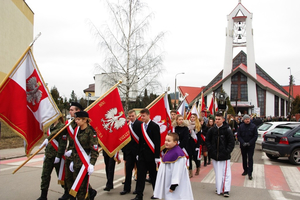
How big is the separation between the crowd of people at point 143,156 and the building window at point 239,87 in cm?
5126

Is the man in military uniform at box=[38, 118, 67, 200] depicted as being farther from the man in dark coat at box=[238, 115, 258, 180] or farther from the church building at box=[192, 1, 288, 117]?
the church building at box=[192, 1, 288, 117]

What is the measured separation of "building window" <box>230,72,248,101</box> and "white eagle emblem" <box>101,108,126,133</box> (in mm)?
53680

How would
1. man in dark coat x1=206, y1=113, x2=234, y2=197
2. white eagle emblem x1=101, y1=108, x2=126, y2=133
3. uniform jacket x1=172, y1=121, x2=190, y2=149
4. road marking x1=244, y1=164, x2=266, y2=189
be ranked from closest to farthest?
white eagle emblem x1=101, y1=108, x2=126, y2=133 → man in dark coat x1=206, y1=113, x2=234, y2=197 → uniform jacket x1=172, y1=121, x2=190, y2=149 → road marking x1=244, y1=164, x2=266, y2=189

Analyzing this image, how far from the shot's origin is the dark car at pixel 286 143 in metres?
10.8

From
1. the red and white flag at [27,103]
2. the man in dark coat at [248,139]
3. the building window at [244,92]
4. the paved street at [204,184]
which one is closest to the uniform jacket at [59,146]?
the red and white flag at [27,103]

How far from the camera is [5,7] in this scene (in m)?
25.8

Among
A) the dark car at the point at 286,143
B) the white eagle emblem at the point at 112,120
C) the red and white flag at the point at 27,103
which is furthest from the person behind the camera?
the dark car at the point at 286,143

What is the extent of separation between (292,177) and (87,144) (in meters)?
6.68

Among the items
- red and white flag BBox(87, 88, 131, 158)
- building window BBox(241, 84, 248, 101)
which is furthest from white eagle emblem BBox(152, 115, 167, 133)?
building window BBox(241, 84, 248, 101)

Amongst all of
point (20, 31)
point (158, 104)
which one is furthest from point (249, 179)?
point (20, 31)

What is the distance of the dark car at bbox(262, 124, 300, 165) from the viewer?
35.6ft

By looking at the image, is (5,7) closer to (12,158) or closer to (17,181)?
(12,158)

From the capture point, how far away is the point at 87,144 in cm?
502

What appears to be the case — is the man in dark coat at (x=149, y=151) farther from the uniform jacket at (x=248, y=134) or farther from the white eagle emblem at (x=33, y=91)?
the uniform jacket at (x=248, y=134)
